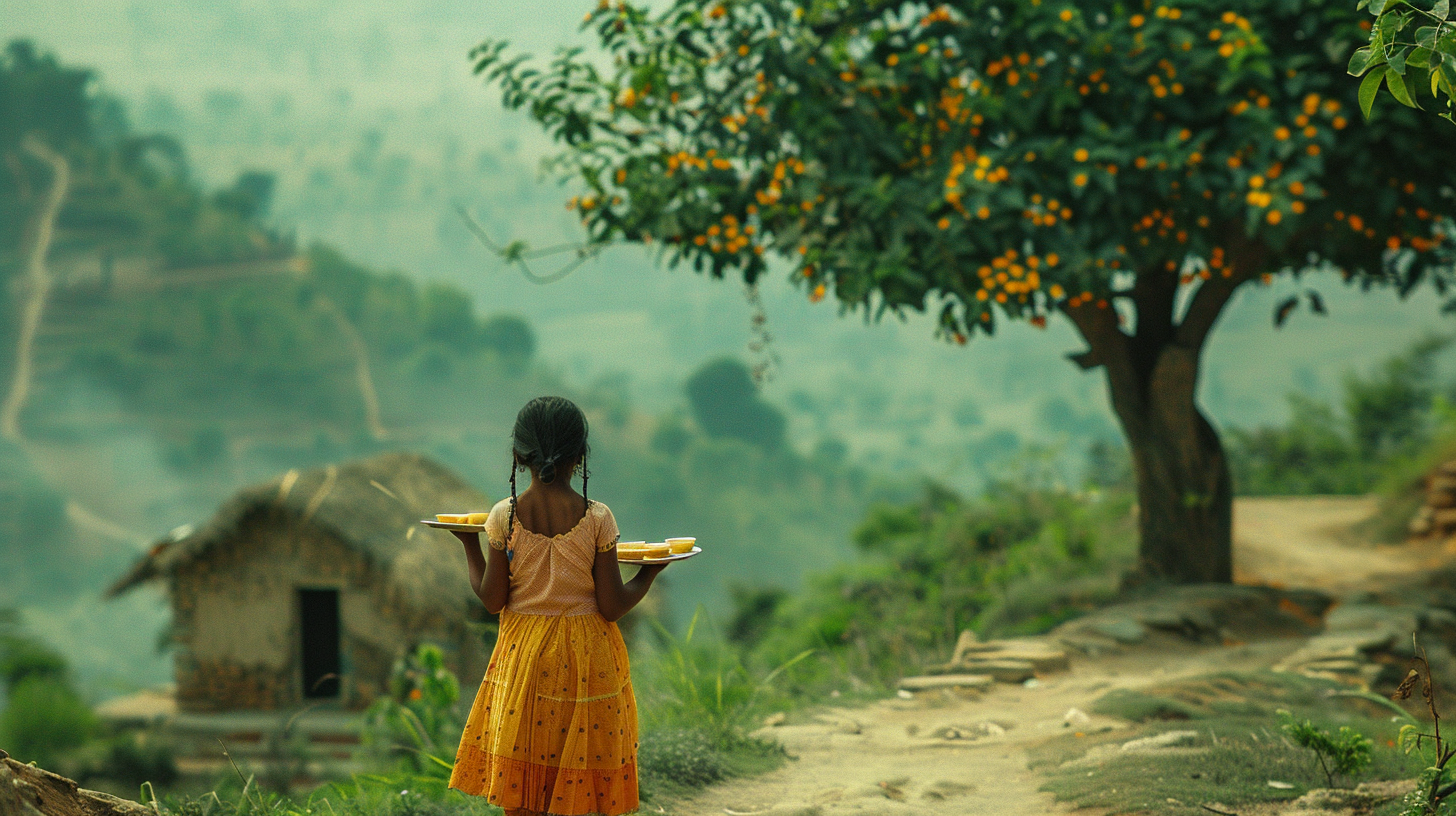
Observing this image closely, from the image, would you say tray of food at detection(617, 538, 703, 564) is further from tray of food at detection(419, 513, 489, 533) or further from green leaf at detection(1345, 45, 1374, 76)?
green leaf at detection(1345, 45, 1374, 76)

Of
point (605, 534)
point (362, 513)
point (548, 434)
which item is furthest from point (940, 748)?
point (362, 513)

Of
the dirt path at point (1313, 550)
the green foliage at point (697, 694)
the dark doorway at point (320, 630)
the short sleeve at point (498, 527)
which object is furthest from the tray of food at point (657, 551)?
the dark doorway at point (320, 630)

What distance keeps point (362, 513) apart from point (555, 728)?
10.4m

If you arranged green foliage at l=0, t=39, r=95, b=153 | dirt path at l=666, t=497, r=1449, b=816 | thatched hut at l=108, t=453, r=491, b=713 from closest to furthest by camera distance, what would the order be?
dirt path at l=666, t=497, r=1449, b=816
thatched hut at l=108, t=453, r=491, b=713
green foliage at l=0, t=39, r=95, b=153

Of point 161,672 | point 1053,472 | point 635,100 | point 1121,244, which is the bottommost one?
point 161,672

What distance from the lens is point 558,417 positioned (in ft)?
9.25

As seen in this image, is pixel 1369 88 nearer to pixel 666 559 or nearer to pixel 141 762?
pixel 666 559

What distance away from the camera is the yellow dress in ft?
9.57

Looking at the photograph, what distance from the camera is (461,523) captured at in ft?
9.87

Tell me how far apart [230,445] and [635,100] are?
31.2 meters

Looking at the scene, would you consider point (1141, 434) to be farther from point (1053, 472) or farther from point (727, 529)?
point (727, 529)

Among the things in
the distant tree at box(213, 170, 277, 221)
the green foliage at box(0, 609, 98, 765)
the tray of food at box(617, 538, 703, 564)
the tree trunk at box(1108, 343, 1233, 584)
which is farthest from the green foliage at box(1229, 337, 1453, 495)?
the distant tree at box(213, 170, 277, 221)

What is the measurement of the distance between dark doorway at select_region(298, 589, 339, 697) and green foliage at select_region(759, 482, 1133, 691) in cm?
522

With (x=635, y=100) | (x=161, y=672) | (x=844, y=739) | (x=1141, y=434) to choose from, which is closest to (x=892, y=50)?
(x=635, y=100)
